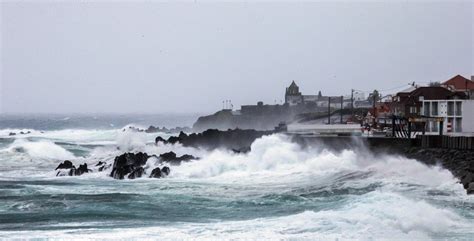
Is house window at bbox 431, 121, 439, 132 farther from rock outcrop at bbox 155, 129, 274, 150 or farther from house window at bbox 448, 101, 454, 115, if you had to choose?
rock outcrop at bbox 155, 129, 274, 150

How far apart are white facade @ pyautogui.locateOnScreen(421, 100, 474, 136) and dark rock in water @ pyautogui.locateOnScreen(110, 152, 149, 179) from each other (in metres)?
14.1

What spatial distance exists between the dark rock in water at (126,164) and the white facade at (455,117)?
14.1 m

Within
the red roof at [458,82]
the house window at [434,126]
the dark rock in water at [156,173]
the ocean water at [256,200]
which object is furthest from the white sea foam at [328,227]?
the red roof at [458,82]

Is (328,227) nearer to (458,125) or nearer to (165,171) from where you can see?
(165,171)

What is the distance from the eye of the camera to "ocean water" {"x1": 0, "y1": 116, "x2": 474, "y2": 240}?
599 inches

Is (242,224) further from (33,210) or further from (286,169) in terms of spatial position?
(286,169)

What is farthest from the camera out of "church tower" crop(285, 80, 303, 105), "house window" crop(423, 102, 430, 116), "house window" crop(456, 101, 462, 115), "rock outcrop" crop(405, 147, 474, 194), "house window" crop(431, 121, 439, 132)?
"church tower" crop(285, 80, 303, 105)

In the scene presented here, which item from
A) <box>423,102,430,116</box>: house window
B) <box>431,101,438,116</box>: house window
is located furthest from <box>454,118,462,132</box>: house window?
<box>423,102,430,116</box>: house window

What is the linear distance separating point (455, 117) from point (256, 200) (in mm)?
19159

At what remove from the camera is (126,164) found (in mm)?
29219

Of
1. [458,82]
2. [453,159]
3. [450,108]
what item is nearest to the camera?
[453,159]

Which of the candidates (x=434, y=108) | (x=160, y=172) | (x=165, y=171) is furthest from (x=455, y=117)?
(x=160, y=172)

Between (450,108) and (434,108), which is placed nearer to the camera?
(450,108)

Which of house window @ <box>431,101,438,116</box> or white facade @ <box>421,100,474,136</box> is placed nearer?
white facade @ <box>421,100,474,136</box>
